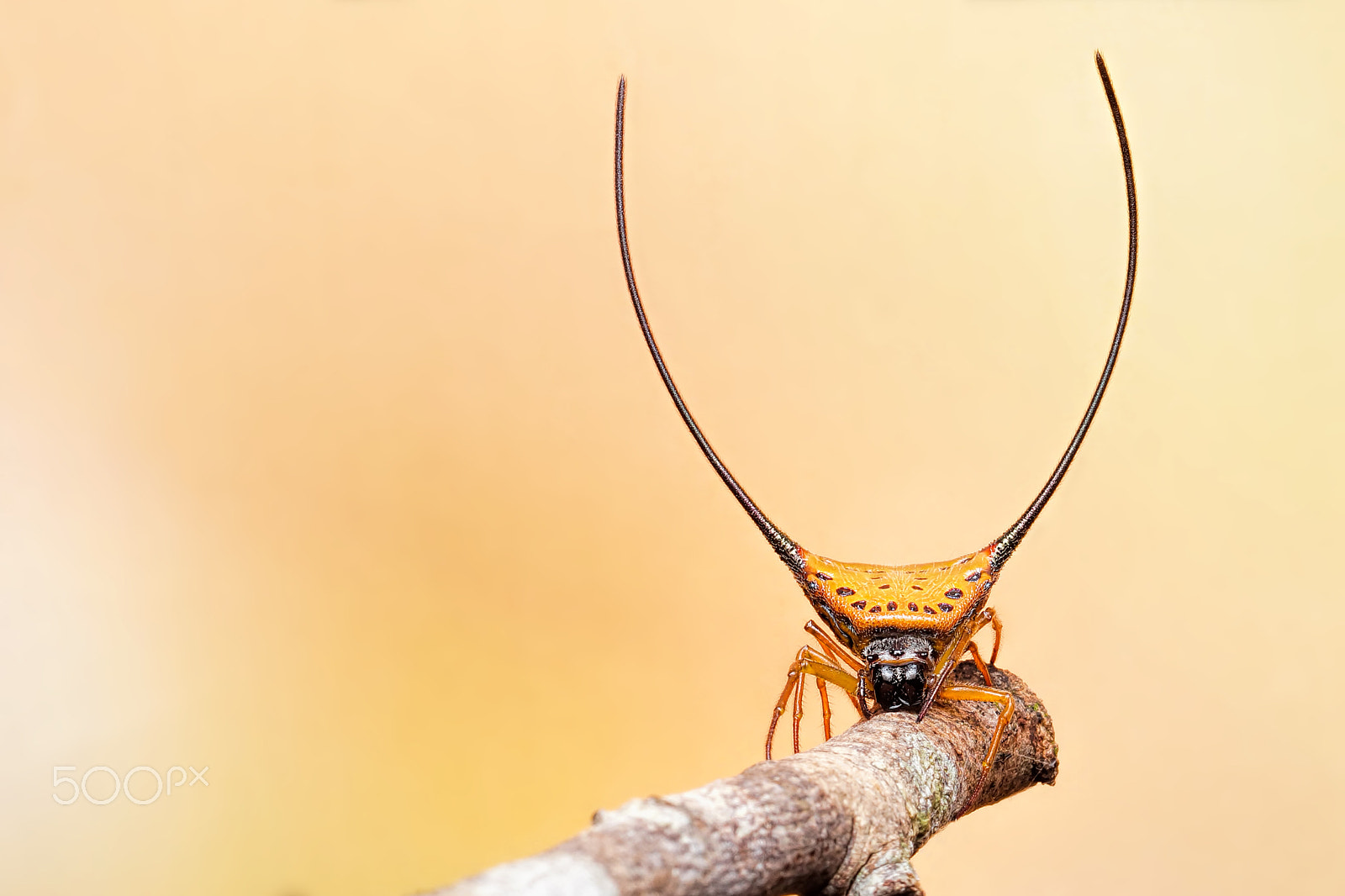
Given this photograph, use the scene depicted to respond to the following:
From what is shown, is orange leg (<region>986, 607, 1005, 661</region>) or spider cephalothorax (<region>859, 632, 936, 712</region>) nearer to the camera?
spider cephalothorax (<region>859, 632, 936, 712</region>)

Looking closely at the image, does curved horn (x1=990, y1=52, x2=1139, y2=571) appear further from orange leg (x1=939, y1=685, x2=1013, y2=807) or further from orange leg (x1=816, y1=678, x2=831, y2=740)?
orange leg (x1=816, y1=678, x2=831, y2=740)

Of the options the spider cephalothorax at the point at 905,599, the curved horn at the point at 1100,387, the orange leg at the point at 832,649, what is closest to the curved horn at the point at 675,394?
the spider cephalothorax at the point at 905,599

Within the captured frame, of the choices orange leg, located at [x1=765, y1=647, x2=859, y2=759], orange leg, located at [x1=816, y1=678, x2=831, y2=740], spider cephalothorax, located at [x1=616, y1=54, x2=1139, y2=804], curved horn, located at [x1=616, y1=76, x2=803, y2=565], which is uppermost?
curved horn, located at [x1=616, y1=76, x2=803, y2=565]

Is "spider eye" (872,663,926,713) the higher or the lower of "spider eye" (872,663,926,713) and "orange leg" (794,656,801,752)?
the higher

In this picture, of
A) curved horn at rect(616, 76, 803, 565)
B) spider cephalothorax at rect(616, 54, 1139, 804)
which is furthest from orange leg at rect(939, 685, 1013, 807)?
curved horn at rect(616, 76, 803, 565)

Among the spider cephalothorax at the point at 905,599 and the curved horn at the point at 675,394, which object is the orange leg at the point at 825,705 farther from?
the curved horn at the point at 675,394

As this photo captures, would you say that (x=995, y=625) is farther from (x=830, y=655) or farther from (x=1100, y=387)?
(x=1100, y=387)
